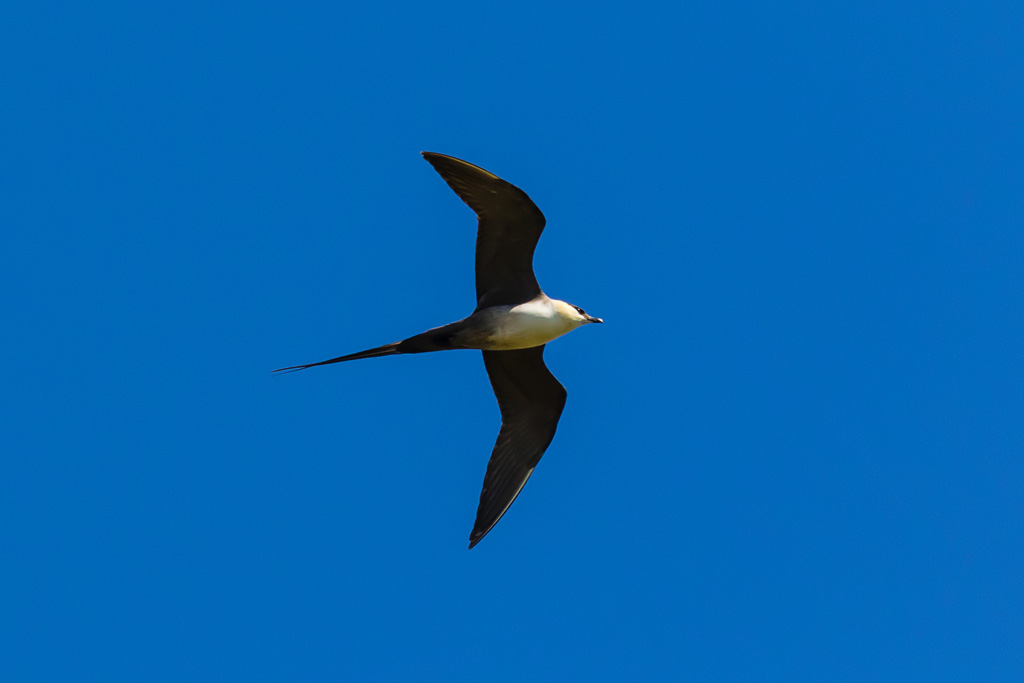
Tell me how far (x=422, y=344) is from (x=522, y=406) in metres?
1.71

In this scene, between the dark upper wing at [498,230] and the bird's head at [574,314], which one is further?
the bird's head at [574,314]

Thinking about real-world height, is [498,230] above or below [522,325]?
above

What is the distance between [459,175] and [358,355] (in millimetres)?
1940

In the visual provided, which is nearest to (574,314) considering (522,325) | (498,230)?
(522,325)

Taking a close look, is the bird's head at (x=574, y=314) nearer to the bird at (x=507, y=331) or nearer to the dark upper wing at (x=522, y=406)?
the bird at (x=507, y=331)

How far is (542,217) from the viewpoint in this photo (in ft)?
39.3

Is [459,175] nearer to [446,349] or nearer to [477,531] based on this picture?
[446,349]

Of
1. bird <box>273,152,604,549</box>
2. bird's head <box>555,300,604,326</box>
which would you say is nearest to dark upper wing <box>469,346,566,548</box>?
bird <box>273,152,604,549</box>

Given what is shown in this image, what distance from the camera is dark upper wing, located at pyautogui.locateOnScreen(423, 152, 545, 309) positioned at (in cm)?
1169

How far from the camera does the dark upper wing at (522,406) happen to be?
13.1 meters

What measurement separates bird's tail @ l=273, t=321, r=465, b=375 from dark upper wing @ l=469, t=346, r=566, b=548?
1.05 metres

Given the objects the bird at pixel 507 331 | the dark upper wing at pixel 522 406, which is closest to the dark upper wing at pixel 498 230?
the bird at pixel 507 331

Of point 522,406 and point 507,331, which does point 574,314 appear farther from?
point 522,406

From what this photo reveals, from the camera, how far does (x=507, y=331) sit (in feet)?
40.4
